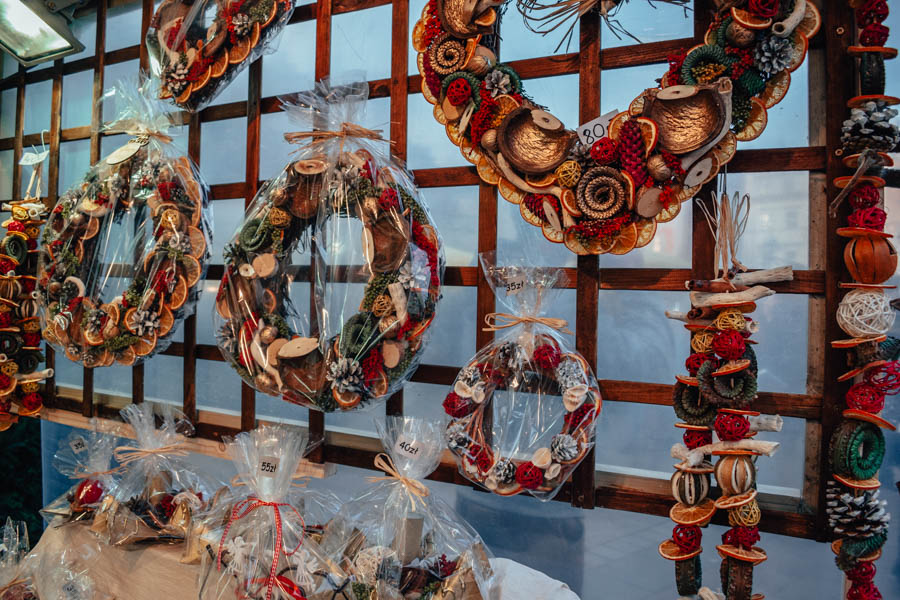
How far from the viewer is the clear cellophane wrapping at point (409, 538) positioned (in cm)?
115

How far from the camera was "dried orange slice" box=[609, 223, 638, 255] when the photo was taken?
1.17 m

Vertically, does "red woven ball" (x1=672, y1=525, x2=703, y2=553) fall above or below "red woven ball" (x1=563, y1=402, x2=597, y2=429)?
below

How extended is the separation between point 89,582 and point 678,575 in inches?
58.6

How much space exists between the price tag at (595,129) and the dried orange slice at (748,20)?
0.26m

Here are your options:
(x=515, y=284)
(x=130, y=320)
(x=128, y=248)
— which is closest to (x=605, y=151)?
(x=515, y=284)

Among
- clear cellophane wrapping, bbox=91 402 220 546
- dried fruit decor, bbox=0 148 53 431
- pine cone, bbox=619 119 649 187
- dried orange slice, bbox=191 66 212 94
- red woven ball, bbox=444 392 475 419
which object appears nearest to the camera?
pine cone, bbox=619 119 649 187

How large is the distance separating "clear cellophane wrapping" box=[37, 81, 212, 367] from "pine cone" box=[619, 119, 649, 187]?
3.77 ft

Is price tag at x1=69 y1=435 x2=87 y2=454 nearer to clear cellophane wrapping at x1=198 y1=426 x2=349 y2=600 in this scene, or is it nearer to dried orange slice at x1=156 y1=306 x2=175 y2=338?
dried orange slice at x1=156 y1=306 x2=175 y2=338

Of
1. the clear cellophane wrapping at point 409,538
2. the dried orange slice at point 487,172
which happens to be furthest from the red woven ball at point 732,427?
the dried orange slice at point 487,172

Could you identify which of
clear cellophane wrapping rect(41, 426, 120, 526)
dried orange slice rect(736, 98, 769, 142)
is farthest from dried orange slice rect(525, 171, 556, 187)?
clear cellophane wrapping rect(41, 426, 120, 526)

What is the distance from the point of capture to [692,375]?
109 cm

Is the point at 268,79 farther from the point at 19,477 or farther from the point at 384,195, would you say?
the point at 19,477

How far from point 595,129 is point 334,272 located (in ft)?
2.21

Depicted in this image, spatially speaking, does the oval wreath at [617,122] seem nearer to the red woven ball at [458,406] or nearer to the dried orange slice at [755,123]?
the dried orange slice at [755,123]
